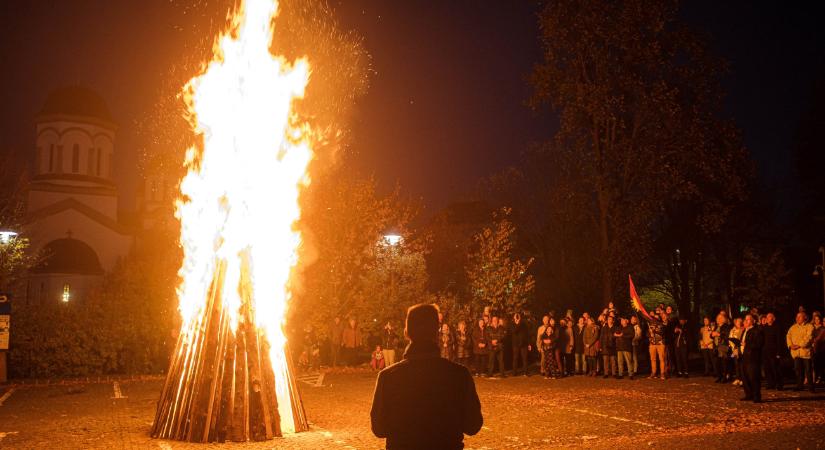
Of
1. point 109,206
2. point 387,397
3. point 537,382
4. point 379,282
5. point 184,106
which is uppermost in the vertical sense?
point 109,206

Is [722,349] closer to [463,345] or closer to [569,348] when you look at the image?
[569,348]

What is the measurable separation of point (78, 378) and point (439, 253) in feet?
92.5

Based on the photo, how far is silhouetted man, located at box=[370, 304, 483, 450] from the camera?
188 inches

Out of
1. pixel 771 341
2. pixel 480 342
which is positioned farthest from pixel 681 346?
pixel 480 342

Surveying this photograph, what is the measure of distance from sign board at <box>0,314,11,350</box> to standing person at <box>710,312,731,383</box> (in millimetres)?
20601

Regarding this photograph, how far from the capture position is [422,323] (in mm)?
4832

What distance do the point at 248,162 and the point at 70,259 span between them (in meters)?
48.8

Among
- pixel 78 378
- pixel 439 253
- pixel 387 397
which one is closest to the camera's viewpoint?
pixel 387 397

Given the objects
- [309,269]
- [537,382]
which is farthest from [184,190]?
[309,269]

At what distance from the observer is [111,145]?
2420 inches

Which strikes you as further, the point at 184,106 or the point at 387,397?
the point at 184,106

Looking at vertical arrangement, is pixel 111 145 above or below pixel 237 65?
above

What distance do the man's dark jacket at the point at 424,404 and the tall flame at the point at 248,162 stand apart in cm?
710

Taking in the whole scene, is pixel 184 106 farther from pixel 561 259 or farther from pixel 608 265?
pixel 561 259
